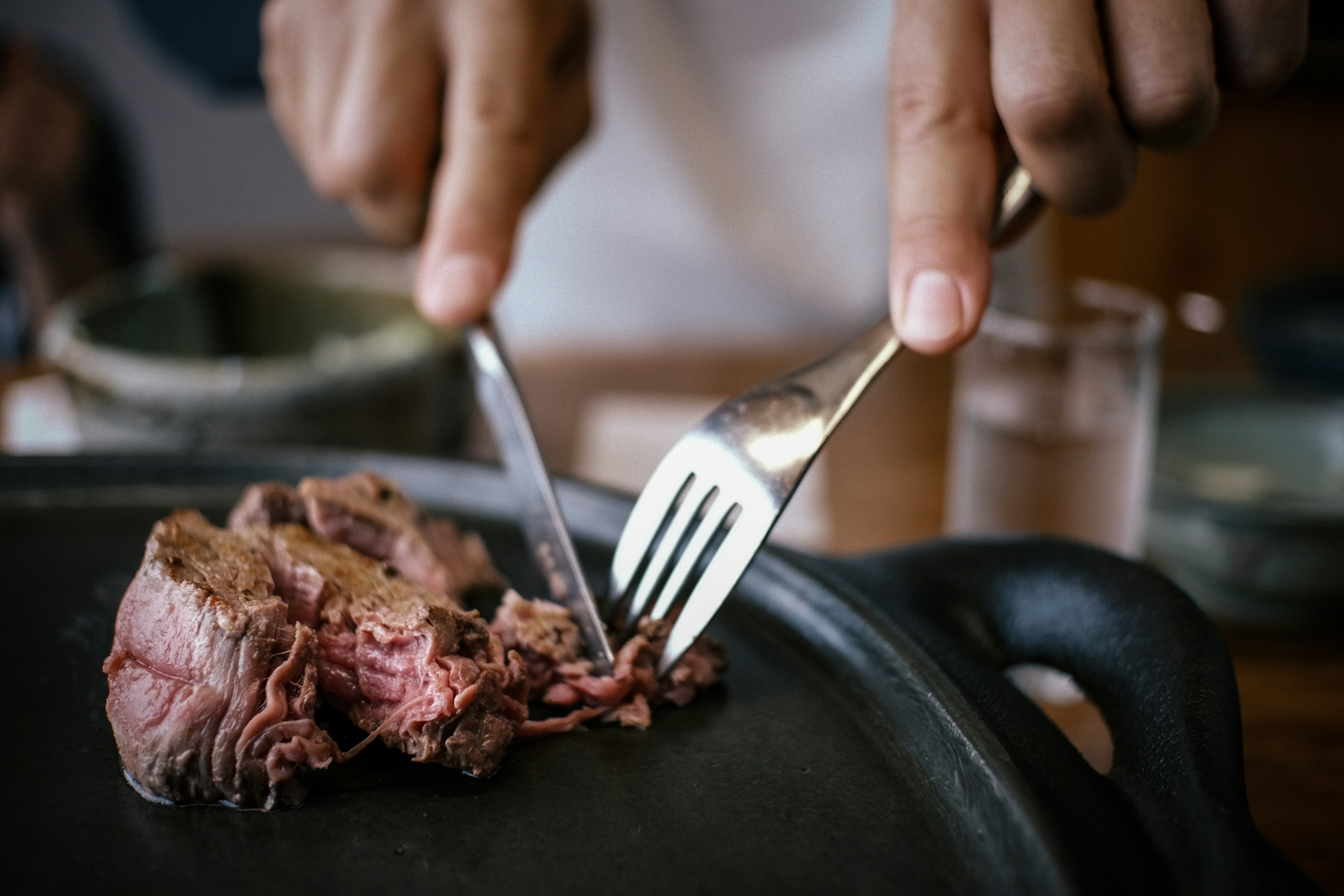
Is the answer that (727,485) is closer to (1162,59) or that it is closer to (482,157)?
(1162,59)

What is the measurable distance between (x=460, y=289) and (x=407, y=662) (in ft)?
1.65

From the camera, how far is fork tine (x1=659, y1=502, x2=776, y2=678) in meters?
0.84

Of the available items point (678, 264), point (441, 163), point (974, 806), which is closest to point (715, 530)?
point (974, 806)

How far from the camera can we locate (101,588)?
3.43ft

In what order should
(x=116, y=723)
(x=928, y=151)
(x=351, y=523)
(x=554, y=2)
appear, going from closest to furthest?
(x=116, y=723) → (x=928, y=151) → (x=351, y=523) → (x=554, y=2)

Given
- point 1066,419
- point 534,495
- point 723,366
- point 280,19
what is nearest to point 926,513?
point 1066,419

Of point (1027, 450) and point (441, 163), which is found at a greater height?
point (441, 163)

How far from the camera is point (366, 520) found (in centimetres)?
100

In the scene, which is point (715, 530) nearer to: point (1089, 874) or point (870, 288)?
point (1089, 874)

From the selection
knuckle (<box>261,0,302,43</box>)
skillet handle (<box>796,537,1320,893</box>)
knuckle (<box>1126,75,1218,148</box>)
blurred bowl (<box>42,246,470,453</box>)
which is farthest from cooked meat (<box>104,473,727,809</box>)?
knuckle (<box>261,0,302,43</box>)

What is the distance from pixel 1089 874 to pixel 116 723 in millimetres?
682

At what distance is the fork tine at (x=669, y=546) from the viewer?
34.5 inches

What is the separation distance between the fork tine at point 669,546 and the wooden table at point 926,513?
560 millimetres

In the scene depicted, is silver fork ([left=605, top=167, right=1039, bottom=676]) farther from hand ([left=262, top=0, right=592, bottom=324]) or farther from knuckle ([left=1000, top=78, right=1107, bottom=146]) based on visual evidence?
hand ([left=262, top=0, right=592, bottom=324])
